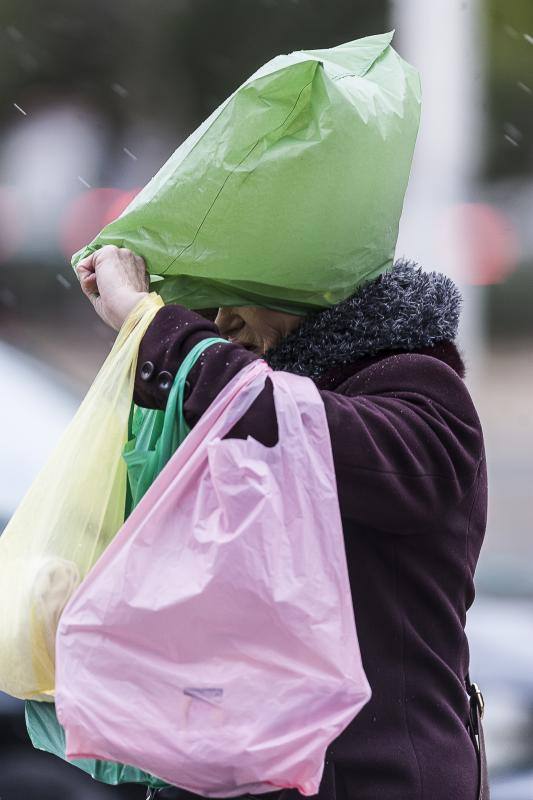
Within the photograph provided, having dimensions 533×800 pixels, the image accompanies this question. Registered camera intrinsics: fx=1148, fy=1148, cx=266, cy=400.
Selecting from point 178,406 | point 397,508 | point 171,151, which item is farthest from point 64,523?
point 171,151

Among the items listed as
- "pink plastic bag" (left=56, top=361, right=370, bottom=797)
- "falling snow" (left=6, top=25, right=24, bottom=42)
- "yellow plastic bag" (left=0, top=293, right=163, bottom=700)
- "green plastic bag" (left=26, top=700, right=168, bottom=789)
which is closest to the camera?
"pink plastic bag" (left=56, top=361, right=370, bottom=797)

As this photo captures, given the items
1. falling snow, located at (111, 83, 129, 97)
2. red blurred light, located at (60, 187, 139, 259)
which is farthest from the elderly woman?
falling snow, located at (111, 83, 129, 97)

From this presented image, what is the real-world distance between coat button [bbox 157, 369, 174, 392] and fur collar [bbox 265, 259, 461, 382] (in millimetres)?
244

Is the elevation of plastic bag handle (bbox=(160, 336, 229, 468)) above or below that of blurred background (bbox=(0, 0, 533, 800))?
above

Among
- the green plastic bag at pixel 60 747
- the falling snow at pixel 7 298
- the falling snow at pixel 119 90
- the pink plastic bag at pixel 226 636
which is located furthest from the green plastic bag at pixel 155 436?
the falling snow at pixel 7 298

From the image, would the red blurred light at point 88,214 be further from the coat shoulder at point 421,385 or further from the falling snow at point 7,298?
the coat shoulder at point 421,385

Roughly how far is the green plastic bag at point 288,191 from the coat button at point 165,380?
0.23 meters

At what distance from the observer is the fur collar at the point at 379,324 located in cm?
154

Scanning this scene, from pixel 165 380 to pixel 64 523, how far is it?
262 mm

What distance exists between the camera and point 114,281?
1.54 meters

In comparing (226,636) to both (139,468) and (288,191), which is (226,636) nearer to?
(139,468)

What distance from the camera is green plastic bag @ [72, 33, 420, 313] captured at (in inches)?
58.9

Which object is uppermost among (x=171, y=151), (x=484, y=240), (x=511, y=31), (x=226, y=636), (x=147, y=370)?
(x=147, y=370)

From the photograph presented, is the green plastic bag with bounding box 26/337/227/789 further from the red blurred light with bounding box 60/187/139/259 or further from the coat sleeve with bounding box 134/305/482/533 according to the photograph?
the red blurred light with bounding box 60/187/139/259
